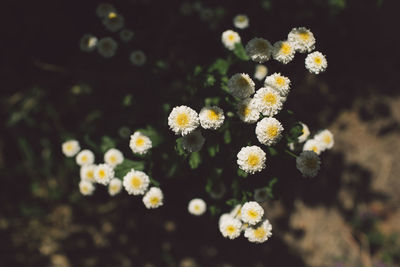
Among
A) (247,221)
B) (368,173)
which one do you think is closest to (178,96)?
(247,221)

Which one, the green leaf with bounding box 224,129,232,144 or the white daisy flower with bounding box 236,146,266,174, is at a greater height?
the green leaf with bounding box 224,129,232,144

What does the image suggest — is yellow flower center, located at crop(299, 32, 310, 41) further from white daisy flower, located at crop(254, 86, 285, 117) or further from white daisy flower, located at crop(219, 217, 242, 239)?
white daisy flower, located at crop(219, 217, 242, 239)

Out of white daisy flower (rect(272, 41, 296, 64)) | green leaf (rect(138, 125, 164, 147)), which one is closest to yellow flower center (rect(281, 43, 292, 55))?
white daisy flower (rect(272, 41, 296, 64))

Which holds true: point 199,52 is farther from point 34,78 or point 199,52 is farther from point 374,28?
point 374,28

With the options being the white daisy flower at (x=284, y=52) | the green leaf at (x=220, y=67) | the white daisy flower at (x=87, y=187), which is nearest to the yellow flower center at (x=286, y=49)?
the white daisy flower at (x=284, y=52)

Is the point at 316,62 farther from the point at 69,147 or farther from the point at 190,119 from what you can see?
the point at 69,147

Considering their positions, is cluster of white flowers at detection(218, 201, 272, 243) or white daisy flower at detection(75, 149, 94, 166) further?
white daisy flower at detection(75, 149, 94, 166)

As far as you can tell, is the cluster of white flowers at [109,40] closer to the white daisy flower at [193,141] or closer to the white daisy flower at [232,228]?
the white daisy flower at [193,141]
